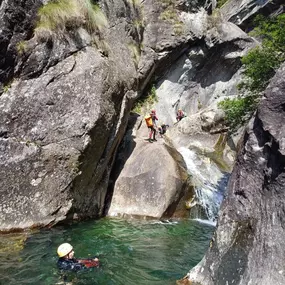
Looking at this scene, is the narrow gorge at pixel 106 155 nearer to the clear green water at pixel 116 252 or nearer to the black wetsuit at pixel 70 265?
the clear green water at pixel 116 252

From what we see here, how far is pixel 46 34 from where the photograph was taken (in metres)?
13.2

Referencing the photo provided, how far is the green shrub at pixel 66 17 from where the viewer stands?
13375 mm

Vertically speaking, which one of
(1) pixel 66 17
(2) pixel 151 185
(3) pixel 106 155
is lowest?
(2) pixel 151 185

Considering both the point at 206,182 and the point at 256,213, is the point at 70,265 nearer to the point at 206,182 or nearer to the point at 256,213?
the point at 256,213

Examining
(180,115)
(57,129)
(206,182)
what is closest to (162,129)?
(180,115)

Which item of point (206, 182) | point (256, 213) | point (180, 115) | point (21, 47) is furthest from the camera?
point (180, 115)

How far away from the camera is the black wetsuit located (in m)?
7.97

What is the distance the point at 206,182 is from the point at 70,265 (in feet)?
34.0

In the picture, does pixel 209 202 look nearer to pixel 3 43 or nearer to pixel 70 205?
pixel 70 205

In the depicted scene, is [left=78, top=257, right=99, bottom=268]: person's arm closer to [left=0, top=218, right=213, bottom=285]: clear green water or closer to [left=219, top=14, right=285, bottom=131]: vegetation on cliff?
[left=0, top=218, right=213, bottom=285]: clear green water

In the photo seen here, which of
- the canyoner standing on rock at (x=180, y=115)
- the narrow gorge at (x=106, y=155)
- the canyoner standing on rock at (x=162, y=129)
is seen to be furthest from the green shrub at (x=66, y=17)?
the canyoner standing on rock at (x=180, y=115)

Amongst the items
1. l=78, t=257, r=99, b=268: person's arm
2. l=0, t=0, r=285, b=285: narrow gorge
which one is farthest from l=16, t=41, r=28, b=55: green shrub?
l=78, t=257, r=99, b=268: person's arm

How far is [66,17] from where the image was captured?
13.9 metres

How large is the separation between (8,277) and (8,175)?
14.3 ft
